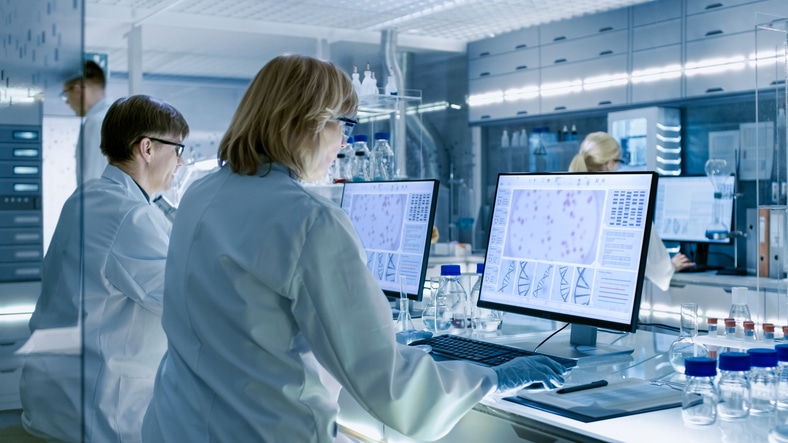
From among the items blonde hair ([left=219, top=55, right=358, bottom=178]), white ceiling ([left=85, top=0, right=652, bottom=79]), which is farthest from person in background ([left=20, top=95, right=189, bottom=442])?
white ceiling ([left=85, top=0, right=652, bottom=79])

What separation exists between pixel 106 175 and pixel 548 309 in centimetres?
132

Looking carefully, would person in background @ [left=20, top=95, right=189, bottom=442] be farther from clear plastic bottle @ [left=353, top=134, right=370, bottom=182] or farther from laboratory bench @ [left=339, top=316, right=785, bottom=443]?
clear plastic bottle @ [left=353, top=134, right=370, bottom=182]

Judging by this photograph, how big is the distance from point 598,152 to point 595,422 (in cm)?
297

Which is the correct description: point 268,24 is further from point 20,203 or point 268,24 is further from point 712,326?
point 20,203

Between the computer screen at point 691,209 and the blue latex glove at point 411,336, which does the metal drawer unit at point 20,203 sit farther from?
the computer screen at point 691,209

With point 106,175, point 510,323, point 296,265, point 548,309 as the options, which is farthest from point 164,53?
point 296,265

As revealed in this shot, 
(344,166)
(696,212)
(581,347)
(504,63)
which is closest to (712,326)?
(581,347)

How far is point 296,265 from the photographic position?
1.36 meters

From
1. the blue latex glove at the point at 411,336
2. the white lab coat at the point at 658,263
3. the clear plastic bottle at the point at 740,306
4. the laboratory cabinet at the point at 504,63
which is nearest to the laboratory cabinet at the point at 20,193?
the blue latex glove at the point at 411,336

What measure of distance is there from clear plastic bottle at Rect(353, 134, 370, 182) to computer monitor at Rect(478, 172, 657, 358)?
4.23ft

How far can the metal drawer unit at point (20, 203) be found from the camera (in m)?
1.29

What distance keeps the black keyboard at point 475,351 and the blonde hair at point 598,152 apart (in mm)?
2341

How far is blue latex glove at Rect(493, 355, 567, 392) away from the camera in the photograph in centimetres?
154

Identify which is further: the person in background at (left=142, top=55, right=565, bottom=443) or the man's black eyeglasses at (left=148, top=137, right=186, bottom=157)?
the man's black eyeglasses at (left=148, top=137, right=186, bottom=157)
